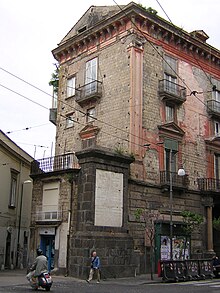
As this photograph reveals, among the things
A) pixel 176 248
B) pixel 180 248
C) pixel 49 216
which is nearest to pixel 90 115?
pixel 49 216

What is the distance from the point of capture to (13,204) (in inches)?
1255

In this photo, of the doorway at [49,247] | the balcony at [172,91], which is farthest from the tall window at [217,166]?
the doorway at [49,247]

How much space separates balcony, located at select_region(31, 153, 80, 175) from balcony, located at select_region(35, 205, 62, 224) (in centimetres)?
229

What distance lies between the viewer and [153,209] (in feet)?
85.6

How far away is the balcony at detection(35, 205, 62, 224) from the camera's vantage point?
23.8 metres

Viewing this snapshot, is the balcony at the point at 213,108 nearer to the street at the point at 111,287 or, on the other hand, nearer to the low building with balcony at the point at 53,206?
the low building with balcony at the point at 53,206

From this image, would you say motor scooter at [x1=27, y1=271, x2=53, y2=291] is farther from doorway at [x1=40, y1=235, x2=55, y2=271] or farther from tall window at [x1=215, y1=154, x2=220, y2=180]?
tall window at [x1=215, y1=154, x2=220, y2=180]

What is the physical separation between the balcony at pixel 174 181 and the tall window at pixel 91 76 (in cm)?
743

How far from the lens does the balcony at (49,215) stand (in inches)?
939

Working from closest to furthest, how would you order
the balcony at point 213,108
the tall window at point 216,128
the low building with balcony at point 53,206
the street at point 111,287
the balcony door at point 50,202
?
the street at point 111,287, the low building with balcony at point 53,206, the balcony door at point 50,202, the balcony at point 213,108, the tall window at point 216,128

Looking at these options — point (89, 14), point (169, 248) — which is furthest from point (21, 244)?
point (89, 14)

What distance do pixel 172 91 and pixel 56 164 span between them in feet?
30.7

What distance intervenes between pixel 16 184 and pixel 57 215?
939 centimetres

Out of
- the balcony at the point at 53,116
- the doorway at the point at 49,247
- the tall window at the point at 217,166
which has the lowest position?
the doorway at the point at 49,247
